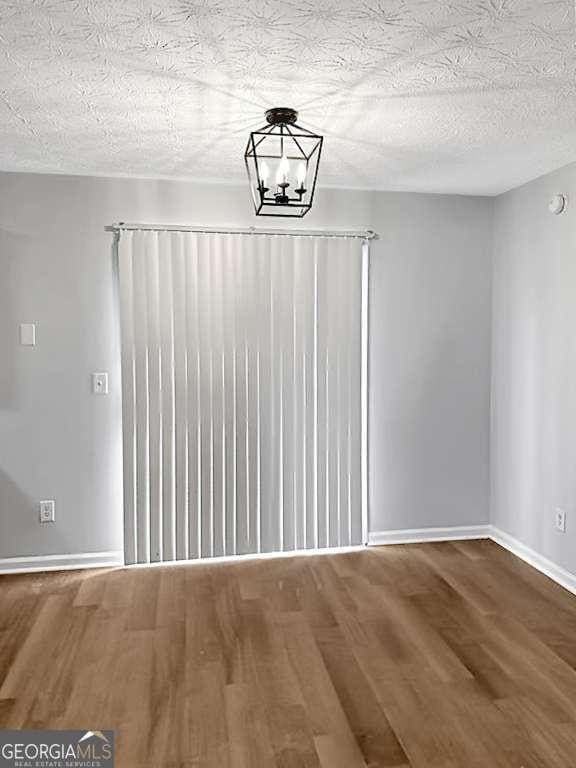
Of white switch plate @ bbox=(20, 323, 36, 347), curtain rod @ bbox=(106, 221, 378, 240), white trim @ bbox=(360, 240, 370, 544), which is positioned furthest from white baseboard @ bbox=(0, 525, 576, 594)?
curtain rod @ bbox=(106, 221, 378, 240)

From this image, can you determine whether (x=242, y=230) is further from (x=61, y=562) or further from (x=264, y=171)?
(x=61, y=562)

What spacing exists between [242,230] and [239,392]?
3.31 feet

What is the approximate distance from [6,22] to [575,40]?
1737 millimetres

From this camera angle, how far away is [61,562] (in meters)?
3.86

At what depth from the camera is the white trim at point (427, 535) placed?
4258mm

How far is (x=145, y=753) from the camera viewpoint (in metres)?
2.13

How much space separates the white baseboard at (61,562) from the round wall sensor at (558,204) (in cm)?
329

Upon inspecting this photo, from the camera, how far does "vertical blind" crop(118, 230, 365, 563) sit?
382cm

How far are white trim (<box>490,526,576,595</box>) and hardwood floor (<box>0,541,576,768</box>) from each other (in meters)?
0.08

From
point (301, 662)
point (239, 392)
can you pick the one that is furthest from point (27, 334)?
point (301, 662)

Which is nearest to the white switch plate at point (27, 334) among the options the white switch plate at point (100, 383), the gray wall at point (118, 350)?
the gray wall at point (118, 350)

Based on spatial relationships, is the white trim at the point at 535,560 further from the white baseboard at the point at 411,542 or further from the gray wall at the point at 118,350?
the gray wall at the point at 118,350

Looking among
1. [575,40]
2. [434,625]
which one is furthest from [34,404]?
[575,40]

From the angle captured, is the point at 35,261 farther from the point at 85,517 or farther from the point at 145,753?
the point at 145,753
